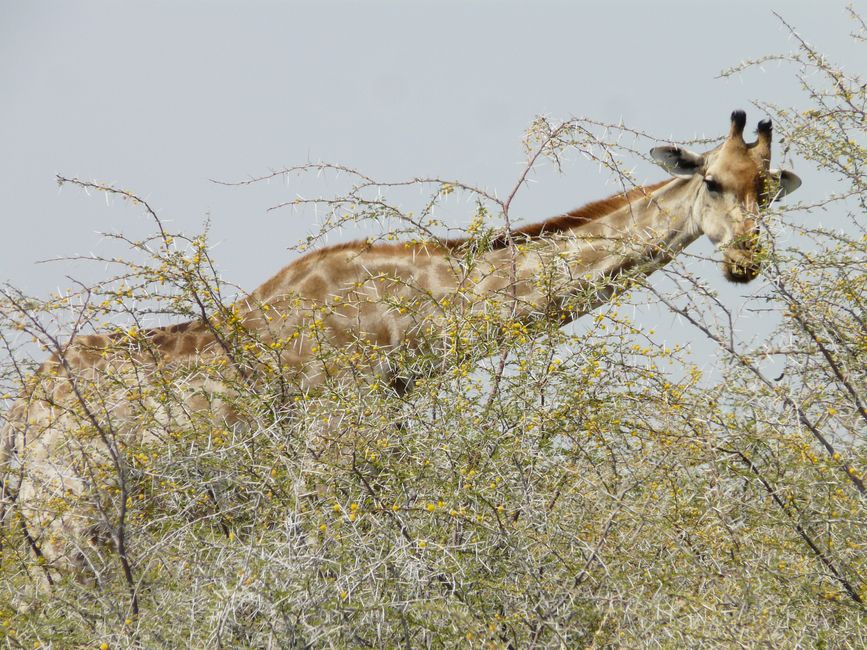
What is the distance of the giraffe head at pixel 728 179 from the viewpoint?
6820 millimetres

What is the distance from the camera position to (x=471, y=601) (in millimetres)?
3500

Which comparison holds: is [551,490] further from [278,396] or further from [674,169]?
[674,169]

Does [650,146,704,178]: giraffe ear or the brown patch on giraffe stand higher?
[650,146,704,178]: giraffe ear

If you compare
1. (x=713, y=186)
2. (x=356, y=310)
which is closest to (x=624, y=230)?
(x=713, y=186)

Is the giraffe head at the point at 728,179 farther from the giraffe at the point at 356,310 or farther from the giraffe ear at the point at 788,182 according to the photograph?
the giraffe ear at the point at 788,182

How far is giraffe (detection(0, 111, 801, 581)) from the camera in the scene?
475cm

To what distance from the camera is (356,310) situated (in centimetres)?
636

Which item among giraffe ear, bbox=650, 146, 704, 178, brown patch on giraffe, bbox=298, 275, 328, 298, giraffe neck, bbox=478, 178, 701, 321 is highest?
giraffe ear, bbox=650, 146, 704, 178

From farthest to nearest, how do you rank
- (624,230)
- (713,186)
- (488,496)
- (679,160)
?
1. (679,160)
2. (713,186)
3. (624,230)
4. (488,496)

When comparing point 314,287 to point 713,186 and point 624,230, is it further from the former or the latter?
point 713,186

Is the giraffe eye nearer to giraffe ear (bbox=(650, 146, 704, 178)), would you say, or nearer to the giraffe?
the giraffe

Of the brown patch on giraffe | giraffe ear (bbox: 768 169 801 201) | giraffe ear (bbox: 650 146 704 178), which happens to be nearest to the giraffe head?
giraffe ear (bbox: 650 146 704 178)

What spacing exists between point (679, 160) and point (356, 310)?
2603mm

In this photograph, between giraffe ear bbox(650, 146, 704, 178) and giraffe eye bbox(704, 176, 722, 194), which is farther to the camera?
giraffe ear bbox(650, 146, 704, 178)
